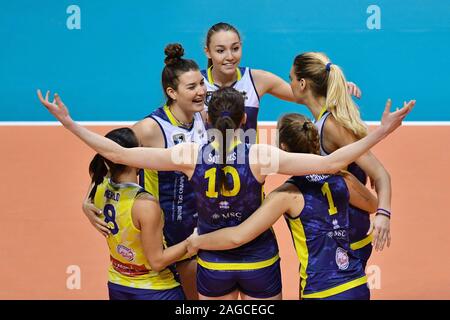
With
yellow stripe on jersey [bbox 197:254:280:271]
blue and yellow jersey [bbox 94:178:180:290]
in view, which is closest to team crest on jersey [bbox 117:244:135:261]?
blue and yellow jersey [bbox 94:178:180:290]

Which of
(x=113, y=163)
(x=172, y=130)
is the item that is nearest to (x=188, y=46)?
(x=172, y=130)

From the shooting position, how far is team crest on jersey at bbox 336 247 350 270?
4.57 metres

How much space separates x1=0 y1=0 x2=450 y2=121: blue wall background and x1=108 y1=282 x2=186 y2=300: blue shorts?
239 inches

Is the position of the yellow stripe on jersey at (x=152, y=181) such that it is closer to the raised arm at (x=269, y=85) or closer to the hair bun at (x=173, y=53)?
the hair bun at (x=173, y=53)

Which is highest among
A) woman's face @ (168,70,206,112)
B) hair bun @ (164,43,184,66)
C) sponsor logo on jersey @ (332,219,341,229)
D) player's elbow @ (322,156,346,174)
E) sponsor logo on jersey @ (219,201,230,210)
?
hair bun @ (164,43,184,66)

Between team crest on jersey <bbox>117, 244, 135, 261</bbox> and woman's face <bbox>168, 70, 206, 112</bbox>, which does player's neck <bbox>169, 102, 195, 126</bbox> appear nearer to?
woman's face <bbox>168, 70, 206, 112</bbox>

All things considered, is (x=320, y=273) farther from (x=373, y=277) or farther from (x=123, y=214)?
(x=373, y=277)

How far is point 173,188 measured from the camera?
18.3 feet

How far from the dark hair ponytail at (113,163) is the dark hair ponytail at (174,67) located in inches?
33.9

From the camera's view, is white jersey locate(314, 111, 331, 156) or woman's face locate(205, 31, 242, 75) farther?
woman's face locate(205, 31, 242, 75)

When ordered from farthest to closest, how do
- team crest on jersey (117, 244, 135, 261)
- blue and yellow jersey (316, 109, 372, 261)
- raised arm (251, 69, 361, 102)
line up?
raised arm (251, 69, 361, 102)
blue and yellow jersey (316, 109, 372, 261)
team crest on jersey (117, 244, 135, 261)

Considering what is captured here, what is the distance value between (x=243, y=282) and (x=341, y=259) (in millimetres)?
588

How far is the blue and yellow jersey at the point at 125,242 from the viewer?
15.5 ft
